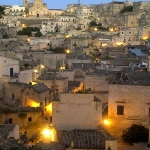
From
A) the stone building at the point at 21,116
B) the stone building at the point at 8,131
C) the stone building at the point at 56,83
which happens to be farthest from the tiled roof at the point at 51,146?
the stone building at the point at 56,83

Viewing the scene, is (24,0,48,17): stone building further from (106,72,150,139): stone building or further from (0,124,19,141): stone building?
(0,124,19,141): stone building

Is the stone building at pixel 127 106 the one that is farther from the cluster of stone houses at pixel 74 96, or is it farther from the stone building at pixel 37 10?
the stone building at pixel 37 10

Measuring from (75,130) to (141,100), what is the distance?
9.77 feet

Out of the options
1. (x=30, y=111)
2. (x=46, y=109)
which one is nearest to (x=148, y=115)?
(x=30, y=111)

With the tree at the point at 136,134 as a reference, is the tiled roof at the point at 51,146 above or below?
above

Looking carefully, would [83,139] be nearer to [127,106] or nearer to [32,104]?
[127,106]

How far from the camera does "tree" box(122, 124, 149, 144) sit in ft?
51.7

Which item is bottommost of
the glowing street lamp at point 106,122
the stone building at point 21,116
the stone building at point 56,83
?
the stone building at point 21,116

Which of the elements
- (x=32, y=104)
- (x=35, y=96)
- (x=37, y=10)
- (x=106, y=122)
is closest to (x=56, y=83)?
(x=35, y=96)

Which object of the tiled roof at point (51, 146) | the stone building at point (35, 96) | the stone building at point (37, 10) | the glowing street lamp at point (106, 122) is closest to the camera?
the tiled roof at point (51, 146)

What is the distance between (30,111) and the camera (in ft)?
66.7

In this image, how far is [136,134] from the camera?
15711 mm

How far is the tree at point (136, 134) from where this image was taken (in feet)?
51.7

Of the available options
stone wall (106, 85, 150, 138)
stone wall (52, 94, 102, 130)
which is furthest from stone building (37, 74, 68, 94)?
stone wall (52, 94, 102, 130)
